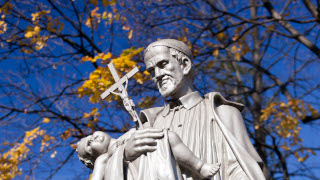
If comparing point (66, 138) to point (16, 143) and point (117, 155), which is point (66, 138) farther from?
point (117, 155)

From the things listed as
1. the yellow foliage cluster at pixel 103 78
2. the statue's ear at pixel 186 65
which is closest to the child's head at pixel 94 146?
the statue's ear at pixel 186 65

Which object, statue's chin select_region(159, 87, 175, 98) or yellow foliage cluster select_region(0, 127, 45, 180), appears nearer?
statue's chin select_region(159, 87, 175, 98)

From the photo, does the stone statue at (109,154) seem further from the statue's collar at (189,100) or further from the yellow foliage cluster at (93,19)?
the yellow foliage cluster at (93,19)

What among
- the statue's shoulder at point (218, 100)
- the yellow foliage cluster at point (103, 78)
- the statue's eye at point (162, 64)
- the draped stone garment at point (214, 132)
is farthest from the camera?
the yellow foliage cluster at point (103, 78)

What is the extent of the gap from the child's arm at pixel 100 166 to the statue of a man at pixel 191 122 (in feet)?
0.94

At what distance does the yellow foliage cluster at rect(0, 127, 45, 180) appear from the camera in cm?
880

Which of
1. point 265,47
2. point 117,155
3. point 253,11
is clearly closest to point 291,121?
point 265,47

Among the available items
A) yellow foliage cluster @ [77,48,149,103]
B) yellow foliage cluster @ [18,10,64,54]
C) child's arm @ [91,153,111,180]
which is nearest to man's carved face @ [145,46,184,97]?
child's arm @ [91,153,111,180]

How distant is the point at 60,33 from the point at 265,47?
5580 millimetres

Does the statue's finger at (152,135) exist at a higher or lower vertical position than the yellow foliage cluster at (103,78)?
lower

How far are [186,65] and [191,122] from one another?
576 mm

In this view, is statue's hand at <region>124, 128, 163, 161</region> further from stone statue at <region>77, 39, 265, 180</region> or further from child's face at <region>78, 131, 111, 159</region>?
child's face at <region>78, 131, 111, 159</region>

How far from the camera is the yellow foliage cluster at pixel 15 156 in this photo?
8.80 meters

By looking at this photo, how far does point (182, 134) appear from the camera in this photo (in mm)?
3746
